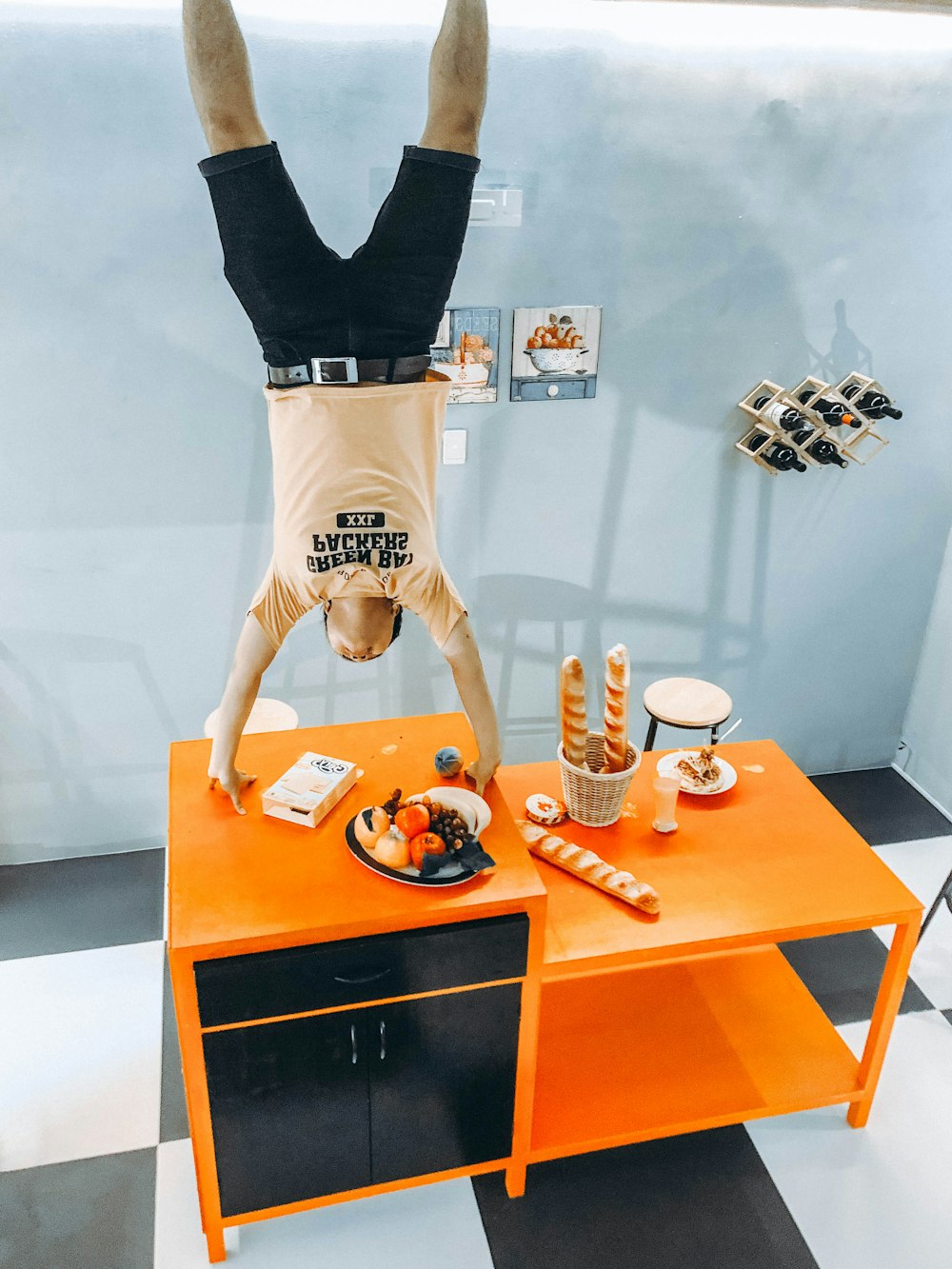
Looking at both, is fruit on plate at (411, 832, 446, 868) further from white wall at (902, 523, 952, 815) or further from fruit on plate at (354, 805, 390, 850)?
white wall at (902, 523, 952, 815)

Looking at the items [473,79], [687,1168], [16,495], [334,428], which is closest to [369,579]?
[334,428]

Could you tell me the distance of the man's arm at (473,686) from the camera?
7.91ft

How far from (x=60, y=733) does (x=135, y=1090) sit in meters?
1.32

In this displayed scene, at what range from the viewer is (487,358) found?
3307mm

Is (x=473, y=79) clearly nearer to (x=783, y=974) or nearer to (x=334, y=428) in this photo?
(x=334, y=428)

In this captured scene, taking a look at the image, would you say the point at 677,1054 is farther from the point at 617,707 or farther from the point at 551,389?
the point at 551,389

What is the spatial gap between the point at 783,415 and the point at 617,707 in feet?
4.90

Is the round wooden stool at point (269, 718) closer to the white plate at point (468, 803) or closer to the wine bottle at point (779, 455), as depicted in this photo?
the white plate at point (468, 803)

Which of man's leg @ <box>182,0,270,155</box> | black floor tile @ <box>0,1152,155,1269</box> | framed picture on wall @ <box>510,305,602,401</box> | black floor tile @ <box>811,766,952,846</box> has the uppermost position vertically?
man's leg @ <box>182,0,270,155</box>

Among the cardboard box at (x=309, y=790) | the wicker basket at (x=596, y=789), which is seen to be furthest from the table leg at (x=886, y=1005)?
the cardboard box at (x=309, y=790)

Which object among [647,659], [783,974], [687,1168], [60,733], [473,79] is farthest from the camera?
[647,659]

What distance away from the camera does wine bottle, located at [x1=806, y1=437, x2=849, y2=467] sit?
3541 millimetres

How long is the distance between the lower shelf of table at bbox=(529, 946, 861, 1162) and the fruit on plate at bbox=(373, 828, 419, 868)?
89cm

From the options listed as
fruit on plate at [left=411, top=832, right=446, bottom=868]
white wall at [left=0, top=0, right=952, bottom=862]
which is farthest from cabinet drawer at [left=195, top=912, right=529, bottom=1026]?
white wall at [left=0, top=0, right=952, bottom=862]
